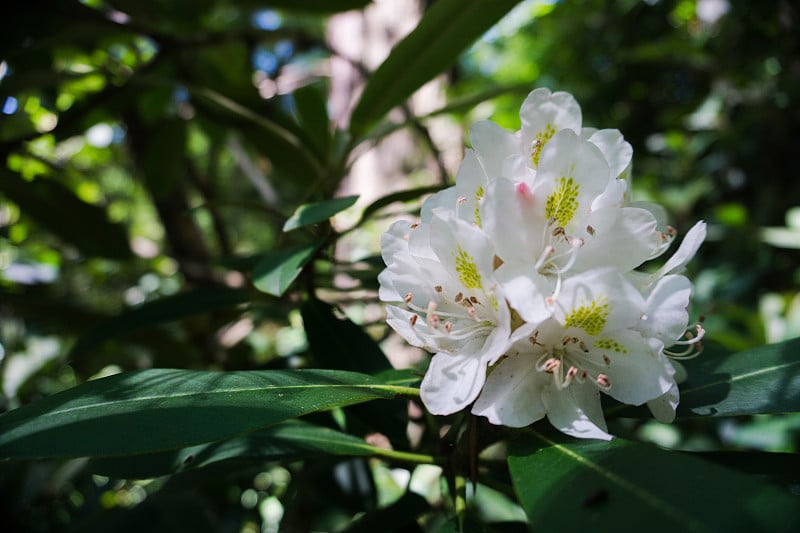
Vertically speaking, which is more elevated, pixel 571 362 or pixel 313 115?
pixel 313 115

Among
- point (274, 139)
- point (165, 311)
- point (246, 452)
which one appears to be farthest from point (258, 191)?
point (246, 452)

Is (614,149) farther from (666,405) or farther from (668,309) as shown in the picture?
(666,405)

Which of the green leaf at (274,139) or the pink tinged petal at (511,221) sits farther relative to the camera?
the green leaf at (274,139)

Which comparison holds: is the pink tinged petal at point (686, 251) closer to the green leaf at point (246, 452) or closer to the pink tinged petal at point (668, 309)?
the pink tinged petal at point (668, 309)

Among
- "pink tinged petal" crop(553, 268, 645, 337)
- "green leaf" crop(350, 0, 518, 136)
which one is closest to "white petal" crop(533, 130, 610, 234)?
"pink tinged petal" crop(553, 268, 645, 337)

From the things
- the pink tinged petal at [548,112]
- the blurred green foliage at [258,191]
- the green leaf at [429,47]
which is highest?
the green leaf at [429,47]

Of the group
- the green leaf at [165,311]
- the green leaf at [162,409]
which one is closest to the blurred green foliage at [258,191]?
the green leaf at [165,311]
